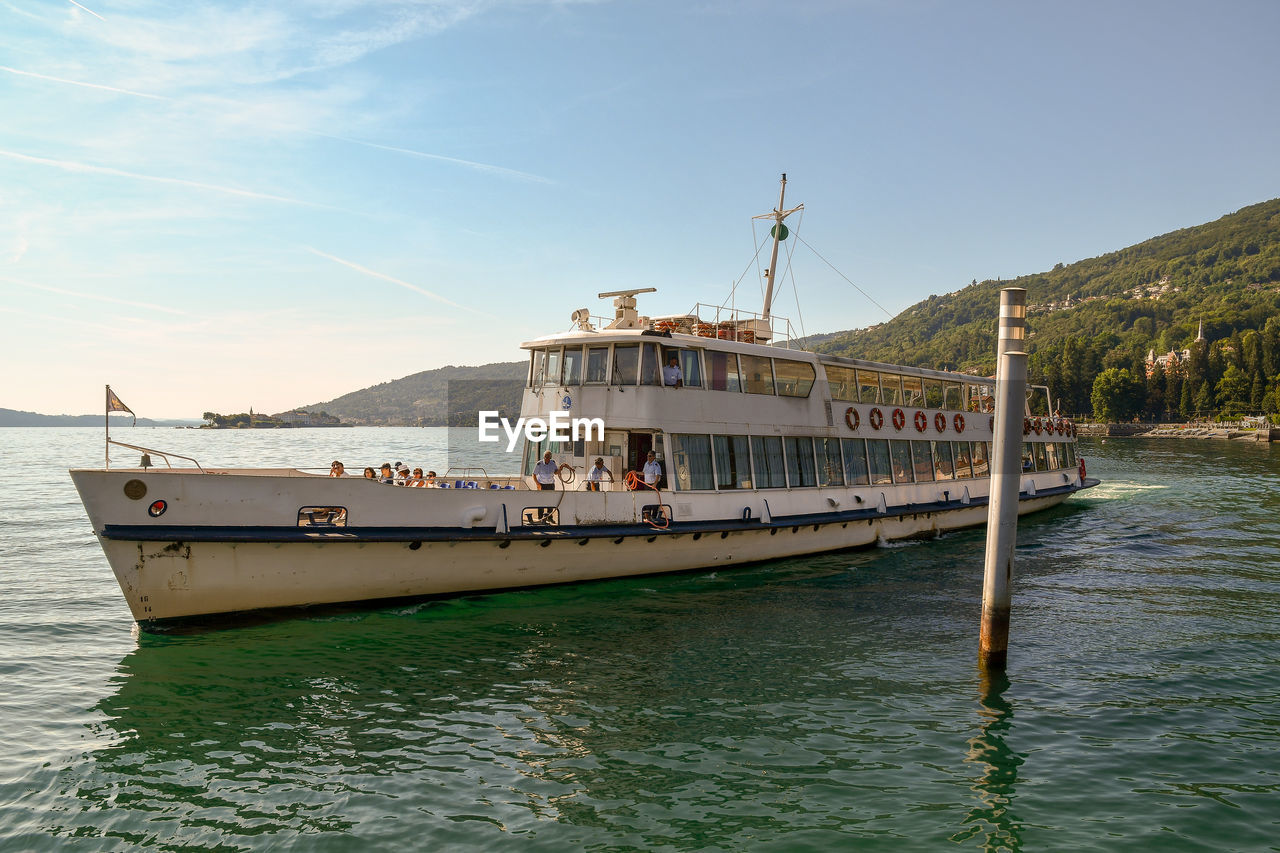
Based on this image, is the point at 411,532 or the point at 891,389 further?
the point at 891,389

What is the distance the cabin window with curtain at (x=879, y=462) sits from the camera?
22.8m

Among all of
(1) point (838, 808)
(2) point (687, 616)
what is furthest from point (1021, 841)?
(2) point (687, 616)

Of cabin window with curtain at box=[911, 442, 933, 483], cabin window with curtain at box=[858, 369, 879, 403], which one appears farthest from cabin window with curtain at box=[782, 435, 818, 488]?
cabin window with curtain at box=[911, 442, 933, 483]

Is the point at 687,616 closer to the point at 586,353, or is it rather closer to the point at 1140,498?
the point at 586,353

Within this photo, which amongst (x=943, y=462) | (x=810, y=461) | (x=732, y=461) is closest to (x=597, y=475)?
(x=732, y=461)

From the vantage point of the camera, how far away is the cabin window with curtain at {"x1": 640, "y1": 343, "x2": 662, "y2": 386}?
17.6 metres

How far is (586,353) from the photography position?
1811 cm

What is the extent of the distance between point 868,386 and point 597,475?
10.0 meters

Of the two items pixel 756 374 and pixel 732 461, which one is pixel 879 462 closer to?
pixel 756 374

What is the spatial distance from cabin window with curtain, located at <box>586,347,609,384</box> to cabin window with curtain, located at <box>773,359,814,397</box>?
4.82 metres

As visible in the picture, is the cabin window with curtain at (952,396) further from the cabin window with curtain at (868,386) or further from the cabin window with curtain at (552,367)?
the cabin window with curtain at (552,367)

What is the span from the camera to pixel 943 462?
25.8 m

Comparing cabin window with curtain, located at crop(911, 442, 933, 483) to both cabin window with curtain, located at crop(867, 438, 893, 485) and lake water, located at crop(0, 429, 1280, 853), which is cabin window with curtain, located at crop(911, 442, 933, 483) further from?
lake water, located at crop(0, 429, 1280, 853)

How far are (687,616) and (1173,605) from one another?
1023cm
